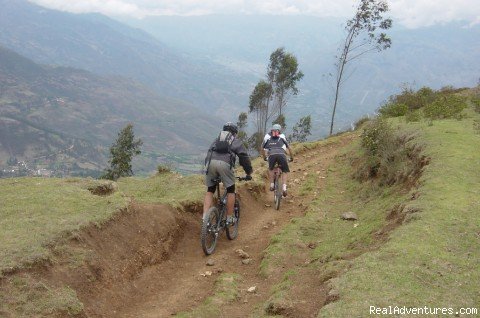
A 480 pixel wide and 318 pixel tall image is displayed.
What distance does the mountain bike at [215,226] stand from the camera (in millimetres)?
10914

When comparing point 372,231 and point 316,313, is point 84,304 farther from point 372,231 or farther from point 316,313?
point 372,231

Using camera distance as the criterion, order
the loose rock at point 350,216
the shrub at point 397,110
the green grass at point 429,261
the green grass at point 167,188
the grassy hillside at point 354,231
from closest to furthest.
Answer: the green grass at point 429,261, the grassy hillside at point 354,231, the loose rock at point 350,216, the green grass at point 167,188, the shrub at point 397,110

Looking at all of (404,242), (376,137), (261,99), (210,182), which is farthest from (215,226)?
(261,99)

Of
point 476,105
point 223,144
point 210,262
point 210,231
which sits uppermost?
point 476,105

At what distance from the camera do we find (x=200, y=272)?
1023 cm

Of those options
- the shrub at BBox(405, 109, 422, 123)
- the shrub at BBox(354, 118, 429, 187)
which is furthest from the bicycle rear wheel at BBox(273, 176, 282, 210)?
the shrub at BBox(405, 109, 422, 123)

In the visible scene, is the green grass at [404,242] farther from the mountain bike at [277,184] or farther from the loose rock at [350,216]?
the mountain bike at [277,184]

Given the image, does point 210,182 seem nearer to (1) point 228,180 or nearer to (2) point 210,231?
(1) point 228,180

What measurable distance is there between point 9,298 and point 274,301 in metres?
4.46

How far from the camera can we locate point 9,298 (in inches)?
272

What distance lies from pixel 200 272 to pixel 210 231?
4.14ft

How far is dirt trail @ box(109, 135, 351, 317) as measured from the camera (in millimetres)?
8364

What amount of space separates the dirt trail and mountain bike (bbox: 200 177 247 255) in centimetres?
26

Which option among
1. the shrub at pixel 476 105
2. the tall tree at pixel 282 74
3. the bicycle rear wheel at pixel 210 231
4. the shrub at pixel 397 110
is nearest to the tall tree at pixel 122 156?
the tall tree at pixel 282 74
